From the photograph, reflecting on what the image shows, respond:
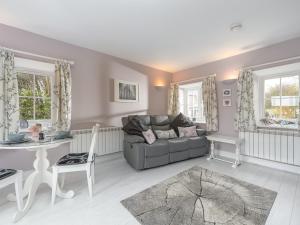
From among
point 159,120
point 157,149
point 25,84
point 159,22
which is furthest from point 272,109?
point 25,84

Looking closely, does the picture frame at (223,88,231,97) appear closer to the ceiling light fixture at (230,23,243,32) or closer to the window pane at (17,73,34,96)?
the ceiling light fixture at (230,23,243,32)

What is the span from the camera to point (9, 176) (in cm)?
159

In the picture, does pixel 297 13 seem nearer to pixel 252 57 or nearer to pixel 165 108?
pixel 252 57

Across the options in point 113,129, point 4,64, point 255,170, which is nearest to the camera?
point 4,64

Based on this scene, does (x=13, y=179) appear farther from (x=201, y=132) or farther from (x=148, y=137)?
(x=201, y=132)

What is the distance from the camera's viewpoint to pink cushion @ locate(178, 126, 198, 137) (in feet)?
12.0

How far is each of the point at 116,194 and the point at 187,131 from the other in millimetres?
2200

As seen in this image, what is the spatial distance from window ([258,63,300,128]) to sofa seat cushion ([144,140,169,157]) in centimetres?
214

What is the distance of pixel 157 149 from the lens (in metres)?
2.93

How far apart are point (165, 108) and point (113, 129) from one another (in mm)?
1970

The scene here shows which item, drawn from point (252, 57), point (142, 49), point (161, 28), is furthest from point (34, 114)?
point (252, 57)

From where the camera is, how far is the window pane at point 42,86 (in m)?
2.72

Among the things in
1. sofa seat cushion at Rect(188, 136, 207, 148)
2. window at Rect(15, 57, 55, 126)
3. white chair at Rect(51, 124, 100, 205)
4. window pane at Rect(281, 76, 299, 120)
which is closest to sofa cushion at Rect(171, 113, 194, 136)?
sofa seat cushion at Rect(188, 136, 207, 148)

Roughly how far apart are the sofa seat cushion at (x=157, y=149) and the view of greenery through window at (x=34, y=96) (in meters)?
1.92
